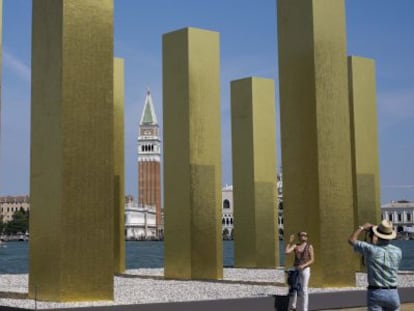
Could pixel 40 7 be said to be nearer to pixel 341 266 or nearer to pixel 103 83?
pixel 103 83

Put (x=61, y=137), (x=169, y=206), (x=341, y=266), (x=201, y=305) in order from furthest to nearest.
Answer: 1. (x=169, y=206)
2. (x=341, y=266)
3. (x=61, y=137)
4. (x=201, y=305)

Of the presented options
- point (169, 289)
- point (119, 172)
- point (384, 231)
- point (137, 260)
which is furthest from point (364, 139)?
point (137, 260)

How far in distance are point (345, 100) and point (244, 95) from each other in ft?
24.5

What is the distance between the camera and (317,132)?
16.1 m

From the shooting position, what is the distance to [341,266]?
1603cm

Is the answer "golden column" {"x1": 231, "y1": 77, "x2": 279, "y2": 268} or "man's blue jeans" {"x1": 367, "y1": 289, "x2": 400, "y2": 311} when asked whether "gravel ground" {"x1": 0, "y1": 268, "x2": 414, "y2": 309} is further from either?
"man's blue jeans" {"x1": 367, "y1": 289, "x2": 400, "y2": 311}

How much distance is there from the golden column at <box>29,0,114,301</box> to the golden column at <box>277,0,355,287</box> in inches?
195

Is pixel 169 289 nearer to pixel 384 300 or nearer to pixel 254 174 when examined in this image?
pixel 254 174

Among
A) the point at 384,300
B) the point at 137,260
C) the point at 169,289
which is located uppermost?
the point at 384,300

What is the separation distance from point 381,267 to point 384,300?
0.30 meters

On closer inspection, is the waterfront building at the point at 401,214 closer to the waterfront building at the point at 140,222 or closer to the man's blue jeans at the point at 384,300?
the waterfront building at the point at 140,222

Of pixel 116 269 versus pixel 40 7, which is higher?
pixel 40 7

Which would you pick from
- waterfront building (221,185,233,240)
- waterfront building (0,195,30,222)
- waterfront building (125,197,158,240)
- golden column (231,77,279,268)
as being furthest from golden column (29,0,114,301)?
waterfront building (0,195,30,222)

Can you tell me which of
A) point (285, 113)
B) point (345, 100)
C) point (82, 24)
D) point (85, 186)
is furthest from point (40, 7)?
point (345, 100)
